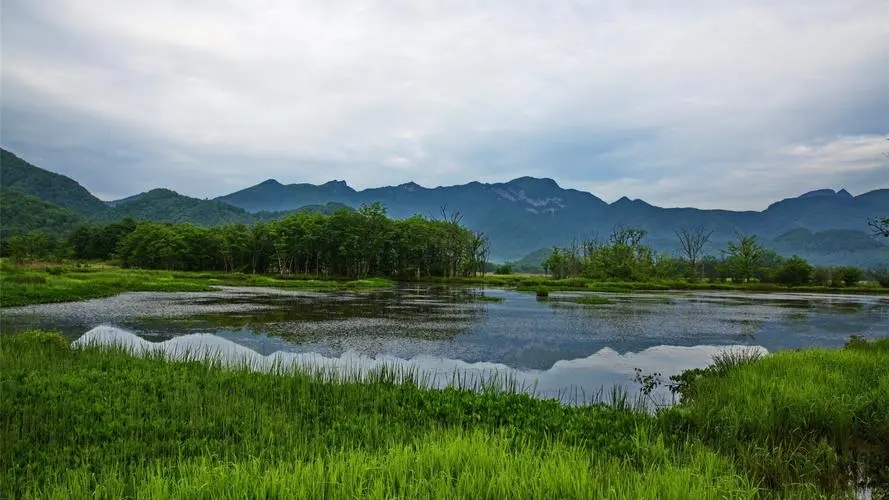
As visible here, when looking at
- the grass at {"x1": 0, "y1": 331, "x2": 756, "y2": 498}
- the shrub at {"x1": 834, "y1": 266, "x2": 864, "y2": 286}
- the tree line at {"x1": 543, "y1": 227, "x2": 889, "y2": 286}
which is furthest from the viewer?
the tree line at {"x1": 543, "y1": 227, "x2": 889, "y2": 286}

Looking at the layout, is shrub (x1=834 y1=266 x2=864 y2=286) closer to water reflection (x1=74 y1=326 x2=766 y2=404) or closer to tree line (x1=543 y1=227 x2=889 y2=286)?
tree line (x1=543 y1=227 x2=889 y2=286)

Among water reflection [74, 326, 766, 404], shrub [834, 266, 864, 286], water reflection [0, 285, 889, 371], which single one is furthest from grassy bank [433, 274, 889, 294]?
water reflection [74, 326, 766, 404]

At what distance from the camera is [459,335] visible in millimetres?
22594

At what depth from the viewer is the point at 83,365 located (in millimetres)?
11203

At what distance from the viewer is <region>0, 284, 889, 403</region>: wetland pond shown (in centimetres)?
1547

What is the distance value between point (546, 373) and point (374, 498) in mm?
12234

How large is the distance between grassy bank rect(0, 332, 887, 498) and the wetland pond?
8.45 feet

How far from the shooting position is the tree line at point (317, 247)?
9394cm

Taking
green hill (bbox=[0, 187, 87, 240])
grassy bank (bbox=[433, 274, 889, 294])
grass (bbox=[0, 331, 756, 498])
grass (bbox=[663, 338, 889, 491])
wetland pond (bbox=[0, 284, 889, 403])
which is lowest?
grassy bank (bbox=[433, 274, 889, 294])

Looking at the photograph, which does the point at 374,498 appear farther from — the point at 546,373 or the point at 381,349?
the point at 381,349

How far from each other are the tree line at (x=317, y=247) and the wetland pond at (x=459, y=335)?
193 feet

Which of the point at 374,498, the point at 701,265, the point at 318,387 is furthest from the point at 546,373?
the point at 701,265

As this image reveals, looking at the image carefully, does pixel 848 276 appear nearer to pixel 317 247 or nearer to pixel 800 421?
pixel 317 247

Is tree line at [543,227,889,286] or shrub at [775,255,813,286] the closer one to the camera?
shrub at [775,255,813,286]
